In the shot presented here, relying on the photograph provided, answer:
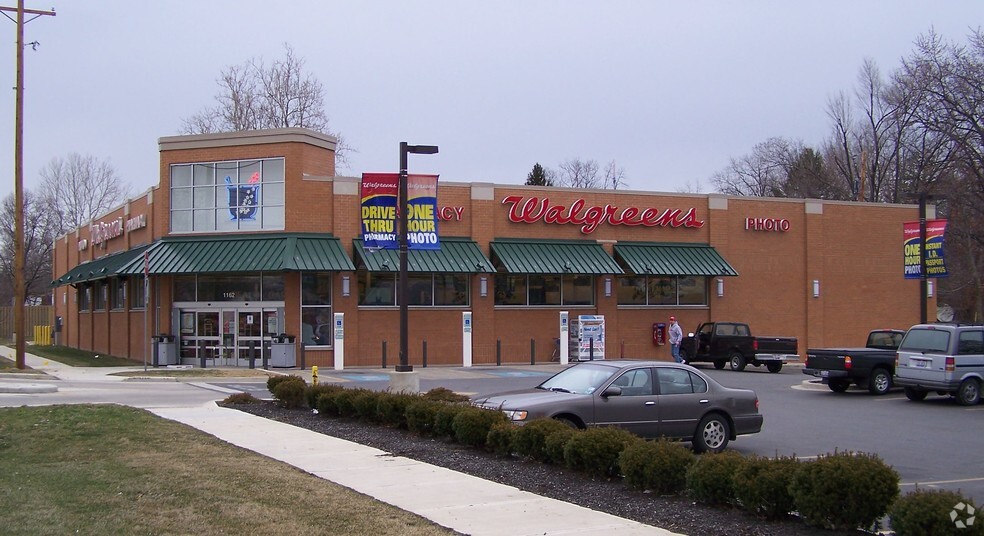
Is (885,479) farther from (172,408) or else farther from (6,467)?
(172,408)

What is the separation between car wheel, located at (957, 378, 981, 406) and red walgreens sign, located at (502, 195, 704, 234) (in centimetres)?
1854

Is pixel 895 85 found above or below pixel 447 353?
above

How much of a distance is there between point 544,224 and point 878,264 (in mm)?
16724

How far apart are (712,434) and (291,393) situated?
8250 millimetres

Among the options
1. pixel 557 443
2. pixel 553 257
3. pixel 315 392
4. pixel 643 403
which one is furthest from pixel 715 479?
pixel 553 257

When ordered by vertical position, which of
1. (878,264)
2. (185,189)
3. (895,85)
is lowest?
(878,264)

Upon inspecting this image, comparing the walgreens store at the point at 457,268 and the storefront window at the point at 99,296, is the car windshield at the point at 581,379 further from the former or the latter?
the storefront window at the point at 99,296

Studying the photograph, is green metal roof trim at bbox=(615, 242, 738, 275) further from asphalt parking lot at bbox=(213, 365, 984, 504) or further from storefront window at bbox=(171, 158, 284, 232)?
storefront window at bbox=(171, 158, 284, 232)

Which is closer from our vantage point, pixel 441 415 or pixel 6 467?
pixel 6 467

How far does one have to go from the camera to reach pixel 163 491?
9906mm

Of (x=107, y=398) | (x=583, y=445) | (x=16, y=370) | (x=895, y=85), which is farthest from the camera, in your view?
(x=895, y=85)

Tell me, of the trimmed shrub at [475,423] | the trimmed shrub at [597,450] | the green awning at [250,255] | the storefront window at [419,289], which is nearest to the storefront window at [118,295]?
the green awning at [250,255]

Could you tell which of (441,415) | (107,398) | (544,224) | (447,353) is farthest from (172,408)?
(544,224)

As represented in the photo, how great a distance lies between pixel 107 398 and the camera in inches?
877
